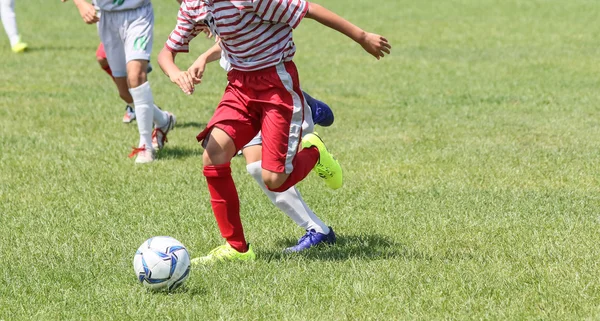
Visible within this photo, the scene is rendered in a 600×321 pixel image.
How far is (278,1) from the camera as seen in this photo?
Answer: 5219 mm

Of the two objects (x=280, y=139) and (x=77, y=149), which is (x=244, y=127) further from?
(x=77, y=149)

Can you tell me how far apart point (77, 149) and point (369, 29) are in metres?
12.3

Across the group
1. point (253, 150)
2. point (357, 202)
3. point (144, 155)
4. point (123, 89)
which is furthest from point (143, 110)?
point (253, 150)

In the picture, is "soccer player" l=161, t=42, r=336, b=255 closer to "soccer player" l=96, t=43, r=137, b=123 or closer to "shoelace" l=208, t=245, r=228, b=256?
"shoelace" l=208, t=245, r=228, b=256

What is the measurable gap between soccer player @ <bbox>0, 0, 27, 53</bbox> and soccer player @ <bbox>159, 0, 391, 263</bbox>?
12464mm

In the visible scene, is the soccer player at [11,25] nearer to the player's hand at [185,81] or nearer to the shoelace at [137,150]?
the shoelace at [137,150]

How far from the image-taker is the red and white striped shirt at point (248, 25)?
524cm

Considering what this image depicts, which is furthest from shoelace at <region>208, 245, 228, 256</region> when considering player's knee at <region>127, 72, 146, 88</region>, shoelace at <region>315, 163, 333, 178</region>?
player's knee at <region>127, 72, 146, 88</region>

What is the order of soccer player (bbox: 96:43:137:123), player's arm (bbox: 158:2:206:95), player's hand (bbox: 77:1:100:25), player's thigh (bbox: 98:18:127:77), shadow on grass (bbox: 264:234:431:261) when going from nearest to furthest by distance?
player's arm (bbox: 158:2:206:95) < shadow on grass (bbox: 264:234:431:261) < player's hand (bbox: 77:1:100:25) < player's thigh (bbox: 98:18:127:77) < soccer player (bbox: 96:43:137:123)

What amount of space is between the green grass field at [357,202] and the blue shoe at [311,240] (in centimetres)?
12

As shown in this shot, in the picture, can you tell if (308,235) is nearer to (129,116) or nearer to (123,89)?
(123,89)

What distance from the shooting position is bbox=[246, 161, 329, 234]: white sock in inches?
233

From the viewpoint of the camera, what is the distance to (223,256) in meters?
5.51

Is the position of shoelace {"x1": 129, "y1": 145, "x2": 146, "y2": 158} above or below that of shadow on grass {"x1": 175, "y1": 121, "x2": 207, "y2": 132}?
above
